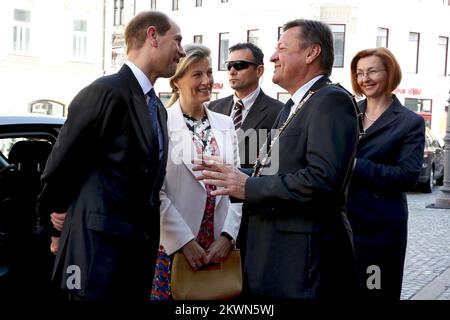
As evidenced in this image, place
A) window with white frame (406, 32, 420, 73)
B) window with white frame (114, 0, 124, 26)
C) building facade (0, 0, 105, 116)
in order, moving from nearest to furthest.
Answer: window with white frame (406, 32, 420, 73) → building facade (0, 0, 105, 116) → window with white frame (114, 0, 124, 26)

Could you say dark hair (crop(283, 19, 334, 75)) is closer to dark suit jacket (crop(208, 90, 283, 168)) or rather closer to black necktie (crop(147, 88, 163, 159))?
black necktie (crop(147, 88, 163, 159))

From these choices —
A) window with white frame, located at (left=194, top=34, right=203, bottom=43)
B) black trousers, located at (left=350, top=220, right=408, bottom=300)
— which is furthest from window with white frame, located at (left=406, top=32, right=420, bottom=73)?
black trousers, located at (left=350, top=220, right=408, bottom=300)

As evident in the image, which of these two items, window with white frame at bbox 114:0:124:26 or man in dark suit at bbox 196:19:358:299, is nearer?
man in dark suit at bbox 196:19:358:299

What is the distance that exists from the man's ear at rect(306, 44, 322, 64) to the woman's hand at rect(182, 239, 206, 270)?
129 cm

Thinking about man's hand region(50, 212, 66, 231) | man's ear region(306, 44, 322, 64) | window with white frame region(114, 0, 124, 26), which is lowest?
man's hand region(50, 212, 66, 231)

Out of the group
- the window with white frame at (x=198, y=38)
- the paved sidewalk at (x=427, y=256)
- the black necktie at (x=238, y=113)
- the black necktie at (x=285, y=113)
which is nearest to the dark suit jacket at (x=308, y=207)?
the black necktie at (x=285, y=113)

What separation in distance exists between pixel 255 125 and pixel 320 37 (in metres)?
1.83

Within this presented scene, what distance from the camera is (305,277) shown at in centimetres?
288

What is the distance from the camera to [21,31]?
33.5 metres

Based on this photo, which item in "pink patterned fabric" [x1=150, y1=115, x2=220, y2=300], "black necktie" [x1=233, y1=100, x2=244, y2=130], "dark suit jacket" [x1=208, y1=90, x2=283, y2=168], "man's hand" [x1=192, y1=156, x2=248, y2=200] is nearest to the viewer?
"man's hand" [x1=192, y1=156, x2=248, y2=200]

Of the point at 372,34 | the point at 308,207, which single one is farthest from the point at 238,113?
the point at 372,34

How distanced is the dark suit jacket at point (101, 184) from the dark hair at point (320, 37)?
80 cm

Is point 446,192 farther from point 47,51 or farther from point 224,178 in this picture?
point 47,51

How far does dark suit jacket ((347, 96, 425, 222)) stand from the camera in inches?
159
